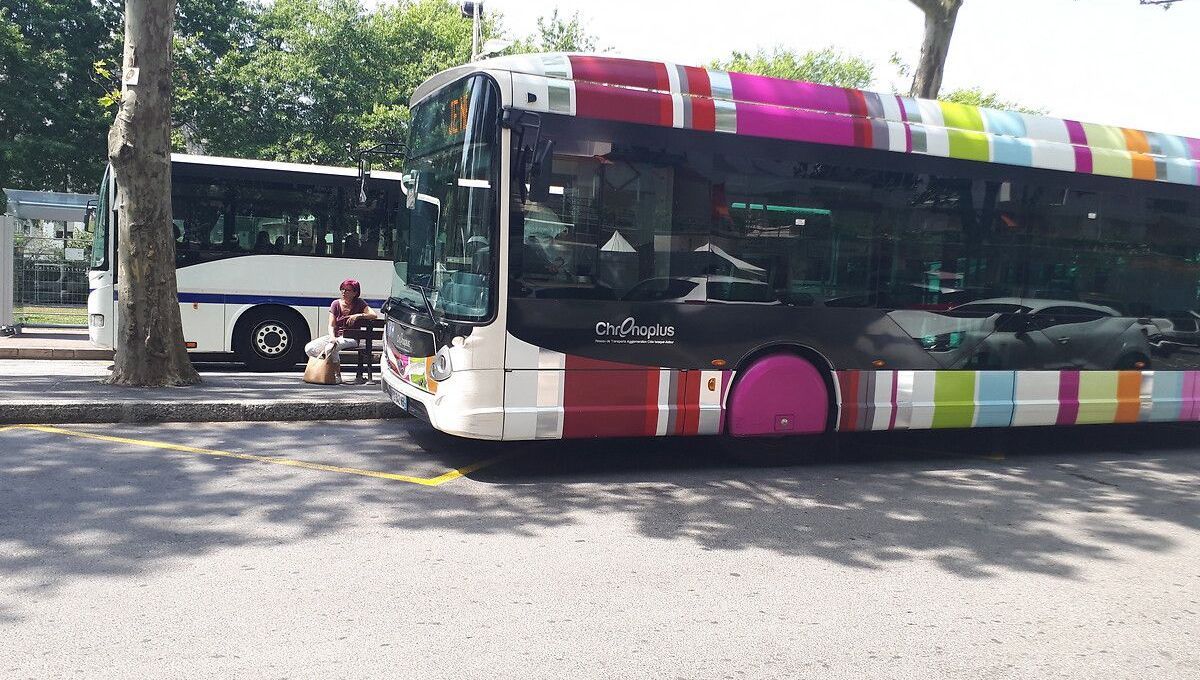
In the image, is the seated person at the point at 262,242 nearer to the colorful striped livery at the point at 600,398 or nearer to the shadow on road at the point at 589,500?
the shadow on road at the point at 589,500

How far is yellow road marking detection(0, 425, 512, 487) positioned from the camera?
6812 millimetres

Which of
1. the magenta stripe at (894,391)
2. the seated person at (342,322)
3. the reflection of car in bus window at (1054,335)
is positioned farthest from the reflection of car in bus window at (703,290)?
the seated person at (342,322)

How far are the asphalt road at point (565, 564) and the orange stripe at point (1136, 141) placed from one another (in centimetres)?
313

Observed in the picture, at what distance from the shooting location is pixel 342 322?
11.2m

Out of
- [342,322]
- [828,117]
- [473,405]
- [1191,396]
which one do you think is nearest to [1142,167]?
[1191,396]

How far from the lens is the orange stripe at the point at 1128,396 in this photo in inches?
349

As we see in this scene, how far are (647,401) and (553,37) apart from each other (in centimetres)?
3445

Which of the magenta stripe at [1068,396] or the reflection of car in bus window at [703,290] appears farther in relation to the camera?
the magenta stripe at [1068,396]

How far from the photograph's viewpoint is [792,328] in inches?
295

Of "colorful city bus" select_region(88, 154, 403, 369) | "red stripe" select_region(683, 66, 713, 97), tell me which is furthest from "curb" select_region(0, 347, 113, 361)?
"red stripe" select_region(683, 66, 713, 97)

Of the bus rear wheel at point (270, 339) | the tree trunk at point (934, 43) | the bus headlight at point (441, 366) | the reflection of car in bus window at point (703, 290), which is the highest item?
the tree trunk at point (934, 43)

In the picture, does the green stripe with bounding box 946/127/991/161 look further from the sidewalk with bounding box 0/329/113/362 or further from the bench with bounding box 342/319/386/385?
the sidewalk with bounding box 0/329/113/362

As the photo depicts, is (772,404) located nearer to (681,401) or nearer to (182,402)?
(681,401)

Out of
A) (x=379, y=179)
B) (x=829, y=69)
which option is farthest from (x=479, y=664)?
(x=829, y=69)
